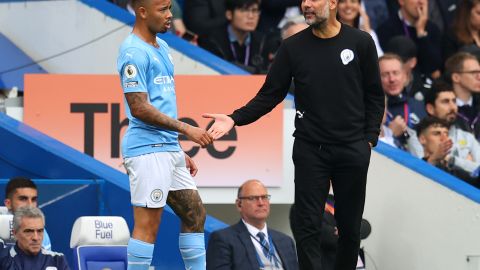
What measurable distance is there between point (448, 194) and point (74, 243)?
3710 millimetres

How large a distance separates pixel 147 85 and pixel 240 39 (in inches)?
242

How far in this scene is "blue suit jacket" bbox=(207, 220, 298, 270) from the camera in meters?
10.6

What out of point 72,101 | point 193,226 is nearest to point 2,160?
point 72,101

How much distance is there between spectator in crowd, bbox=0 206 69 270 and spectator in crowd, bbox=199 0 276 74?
Result: 4615mm

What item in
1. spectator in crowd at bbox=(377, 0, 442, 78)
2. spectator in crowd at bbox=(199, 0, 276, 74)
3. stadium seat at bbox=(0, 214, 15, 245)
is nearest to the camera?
stadium seat at bbox=(0, 214, 15, 245)

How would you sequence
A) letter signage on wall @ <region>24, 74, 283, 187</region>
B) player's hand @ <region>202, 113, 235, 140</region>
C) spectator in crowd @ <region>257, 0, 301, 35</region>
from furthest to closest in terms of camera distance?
spectator in crowd @ <region>257, 0, 301, 35</region> → letter signage on wall @ <region>24, 74, 283, 187</region> → player's hand @ <region>202, 113, 235, 140</region>

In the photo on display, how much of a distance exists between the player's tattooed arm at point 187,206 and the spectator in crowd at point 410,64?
602cm

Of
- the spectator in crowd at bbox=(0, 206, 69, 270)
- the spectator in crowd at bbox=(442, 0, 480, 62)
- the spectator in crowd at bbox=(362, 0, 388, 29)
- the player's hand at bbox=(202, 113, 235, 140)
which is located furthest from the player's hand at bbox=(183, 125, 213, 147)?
the spectator in crowd at bbox=(362, 0, 388, 29)

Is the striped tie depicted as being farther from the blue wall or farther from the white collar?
the blue wall

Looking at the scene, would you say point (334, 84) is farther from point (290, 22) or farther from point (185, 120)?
point (290, 22)

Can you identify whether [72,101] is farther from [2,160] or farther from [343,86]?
[343,86]

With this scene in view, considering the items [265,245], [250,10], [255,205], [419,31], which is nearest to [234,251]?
[265,245]

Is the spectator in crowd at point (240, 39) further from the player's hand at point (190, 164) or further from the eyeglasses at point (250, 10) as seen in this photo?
the player's hand at point (190, 164)

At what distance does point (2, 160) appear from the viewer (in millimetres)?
11430
